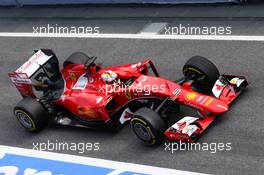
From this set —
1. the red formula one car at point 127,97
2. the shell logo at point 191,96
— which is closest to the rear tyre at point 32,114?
the red formula one car at point 127,97

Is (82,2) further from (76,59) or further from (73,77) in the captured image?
(73,77)

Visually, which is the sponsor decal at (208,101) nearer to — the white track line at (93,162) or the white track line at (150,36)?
the white track line at (93,162)

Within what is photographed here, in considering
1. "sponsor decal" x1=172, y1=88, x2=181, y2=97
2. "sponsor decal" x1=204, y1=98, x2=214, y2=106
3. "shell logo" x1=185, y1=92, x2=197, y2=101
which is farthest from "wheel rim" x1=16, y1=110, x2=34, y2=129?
"sponsor decal" x1=204, y1=98, x2=214, y2=106

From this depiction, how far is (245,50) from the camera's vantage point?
37.9 feet

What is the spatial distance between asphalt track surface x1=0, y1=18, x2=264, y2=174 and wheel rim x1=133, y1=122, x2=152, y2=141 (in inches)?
9.8

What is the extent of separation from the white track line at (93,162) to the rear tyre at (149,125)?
0.51 meters

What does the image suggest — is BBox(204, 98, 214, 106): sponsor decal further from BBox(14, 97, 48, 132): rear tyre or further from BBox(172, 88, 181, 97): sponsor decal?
BBox(14, 97, 48, 132): rear tyre

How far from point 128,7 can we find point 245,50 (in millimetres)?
4689

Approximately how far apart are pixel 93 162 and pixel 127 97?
1.30 m

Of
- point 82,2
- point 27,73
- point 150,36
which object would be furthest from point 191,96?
point 82,2

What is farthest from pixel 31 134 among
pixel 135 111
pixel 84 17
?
pixel 84 17

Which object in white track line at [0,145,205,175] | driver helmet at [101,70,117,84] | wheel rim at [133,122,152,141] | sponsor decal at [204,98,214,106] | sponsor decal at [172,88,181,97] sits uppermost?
driver helmet at [101,70,117,84]

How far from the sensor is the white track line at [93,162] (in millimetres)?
8508

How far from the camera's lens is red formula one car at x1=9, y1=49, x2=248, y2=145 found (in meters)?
8.80
